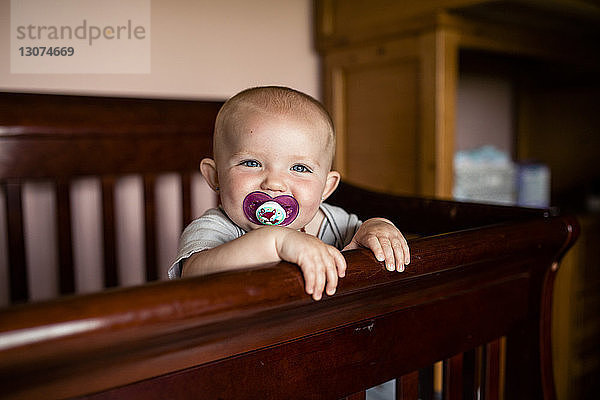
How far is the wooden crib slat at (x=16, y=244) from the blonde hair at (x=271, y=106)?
1.87ft

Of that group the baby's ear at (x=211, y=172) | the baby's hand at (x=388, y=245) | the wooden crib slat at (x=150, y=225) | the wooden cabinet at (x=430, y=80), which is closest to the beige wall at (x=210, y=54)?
the wooden cabinet at (x=430, y=80)

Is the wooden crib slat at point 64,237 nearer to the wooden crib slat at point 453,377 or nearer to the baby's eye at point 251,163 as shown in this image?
the baby's eye at point 251,163

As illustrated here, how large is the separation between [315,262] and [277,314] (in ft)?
0.17

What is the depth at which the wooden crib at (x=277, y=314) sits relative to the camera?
354 millimetres

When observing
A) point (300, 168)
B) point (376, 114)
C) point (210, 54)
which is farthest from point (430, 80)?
point (300, 168)

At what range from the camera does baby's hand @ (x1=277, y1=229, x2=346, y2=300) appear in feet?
1.47

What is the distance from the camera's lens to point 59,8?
89 centimetres

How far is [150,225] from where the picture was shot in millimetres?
1202

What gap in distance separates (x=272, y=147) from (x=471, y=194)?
101cm

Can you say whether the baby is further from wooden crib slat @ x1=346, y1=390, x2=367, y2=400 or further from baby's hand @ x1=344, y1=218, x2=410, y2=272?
wooden crib slat @ x1=346, y1=390, x2=367, y2=400

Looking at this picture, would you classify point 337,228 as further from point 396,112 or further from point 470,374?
point 396,112

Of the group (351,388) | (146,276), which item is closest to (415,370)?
(351,388)

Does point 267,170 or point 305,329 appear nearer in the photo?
point 305,329

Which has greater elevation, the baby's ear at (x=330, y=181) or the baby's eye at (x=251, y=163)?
the baby's eye at (x=251, y=163)
